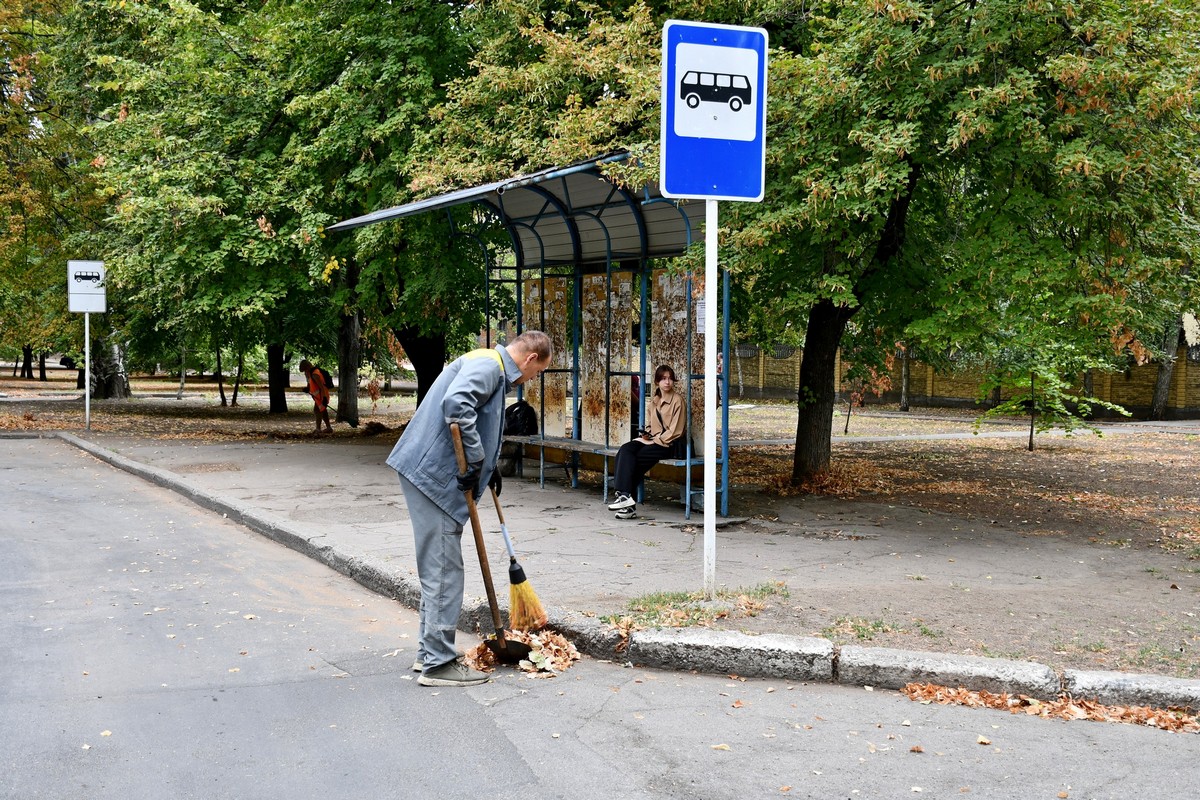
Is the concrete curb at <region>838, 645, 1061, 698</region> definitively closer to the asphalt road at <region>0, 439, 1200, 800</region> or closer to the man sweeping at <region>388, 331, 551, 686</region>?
the asphalt road at <region>0, 439, 1200, 800</region>

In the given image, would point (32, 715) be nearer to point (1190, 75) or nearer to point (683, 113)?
point (683, 113)

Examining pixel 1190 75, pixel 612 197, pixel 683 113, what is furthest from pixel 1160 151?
pixel 612 197

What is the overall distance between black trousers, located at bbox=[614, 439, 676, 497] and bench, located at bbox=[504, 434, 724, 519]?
0.10 meters

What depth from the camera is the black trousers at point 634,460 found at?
10.6 metres

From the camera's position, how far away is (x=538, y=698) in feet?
16.7

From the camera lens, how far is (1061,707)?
496cm

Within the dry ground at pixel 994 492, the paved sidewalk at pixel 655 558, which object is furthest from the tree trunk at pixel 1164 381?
the paved sidewalk at pixel 655 558

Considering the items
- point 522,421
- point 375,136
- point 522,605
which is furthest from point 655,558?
point 375,136

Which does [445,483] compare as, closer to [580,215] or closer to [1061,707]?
[1061,707]

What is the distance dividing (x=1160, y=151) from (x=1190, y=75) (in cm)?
68

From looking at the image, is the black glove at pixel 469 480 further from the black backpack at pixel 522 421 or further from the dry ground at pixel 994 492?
the black backpack at pixel 522 421

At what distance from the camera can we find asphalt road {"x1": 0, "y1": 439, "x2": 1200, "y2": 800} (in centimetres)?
405

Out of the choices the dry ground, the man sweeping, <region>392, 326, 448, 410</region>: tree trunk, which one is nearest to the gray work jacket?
the man sweeping

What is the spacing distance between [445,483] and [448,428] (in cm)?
29
